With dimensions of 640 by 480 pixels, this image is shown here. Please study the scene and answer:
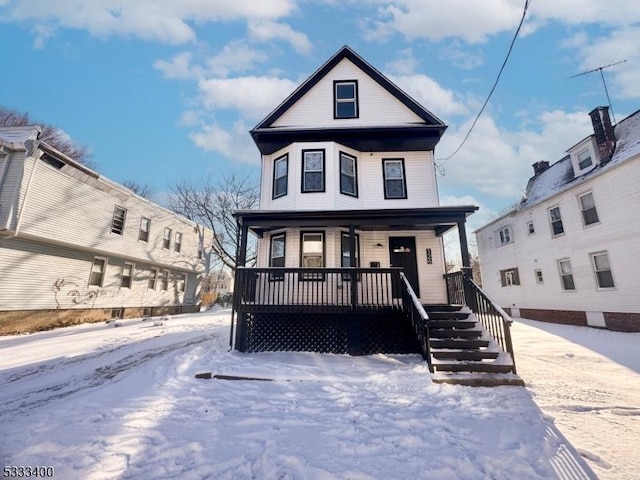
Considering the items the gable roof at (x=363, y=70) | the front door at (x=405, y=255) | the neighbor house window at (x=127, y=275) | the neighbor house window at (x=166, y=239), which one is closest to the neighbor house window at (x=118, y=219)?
the neighbor house window at (x=127, y=275)

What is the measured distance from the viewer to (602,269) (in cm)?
1185

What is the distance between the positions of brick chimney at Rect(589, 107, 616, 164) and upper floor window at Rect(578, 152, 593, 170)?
518mm

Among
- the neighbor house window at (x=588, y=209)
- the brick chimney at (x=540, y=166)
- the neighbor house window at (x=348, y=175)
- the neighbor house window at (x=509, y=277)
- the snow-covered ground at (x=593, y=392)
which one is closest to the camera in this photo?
the snow-covered ground at (x=593, y=392)

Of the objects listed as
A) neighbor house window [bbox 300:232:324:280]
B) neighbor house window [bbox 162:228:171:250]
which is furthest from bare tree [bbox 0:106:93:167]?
neighbor house window [bbox 300:232:324:280]

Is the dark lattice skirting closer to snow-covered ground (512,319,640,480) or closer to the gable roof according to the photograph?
snow-covered ground (512,319,640,480)

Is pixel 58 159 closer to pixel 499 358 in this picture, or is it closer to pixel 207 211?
pixel 207 211

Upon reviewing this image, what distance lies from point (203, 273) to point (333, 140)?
1874 centimetres

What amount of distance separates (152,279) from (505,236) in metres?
23.3

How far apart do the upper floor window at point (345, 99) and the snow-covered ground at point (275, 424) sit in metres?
9.28

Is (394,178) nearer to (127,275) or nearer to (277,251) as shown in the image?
(277,251)

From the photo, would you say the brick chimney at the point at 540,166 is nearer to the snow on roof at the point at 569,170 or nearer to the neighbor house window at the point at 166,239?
the snow on roof at the point at 569,170

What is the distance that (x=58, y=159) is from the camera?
41.1ft

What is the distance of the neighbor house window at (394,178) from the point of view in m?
10.6

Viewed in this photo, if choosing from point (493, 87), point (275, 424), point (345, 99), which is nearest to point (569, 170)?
point (493, 87)
